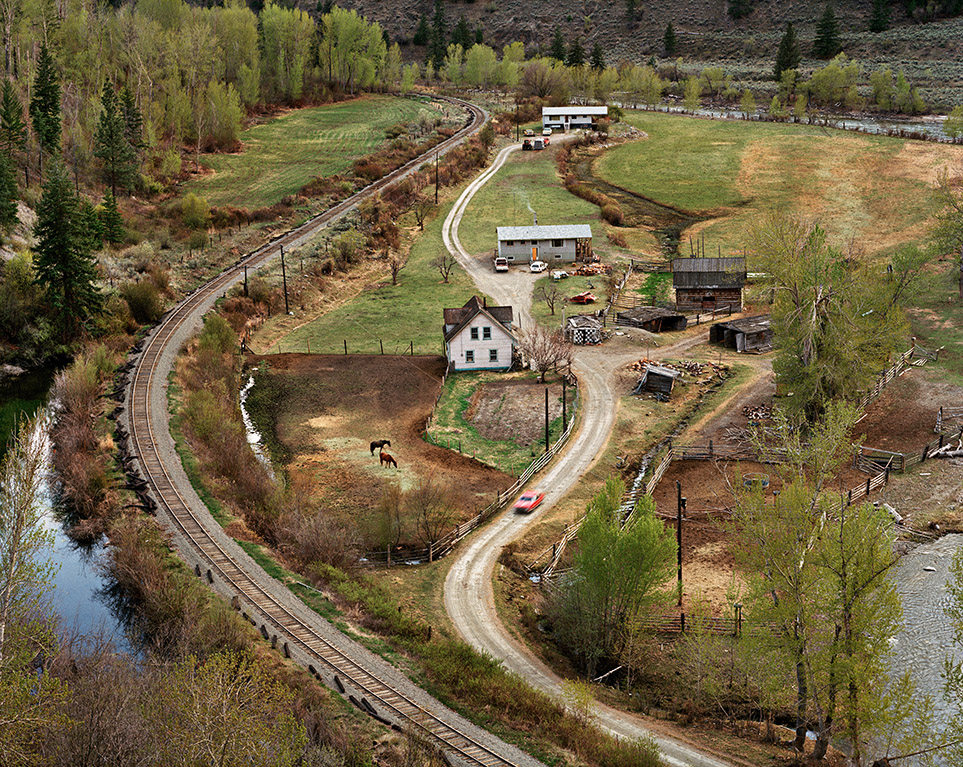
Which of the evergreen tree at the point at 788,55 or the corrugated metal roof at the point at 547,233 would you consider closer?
the corrugated metal roof at the point at 547,233

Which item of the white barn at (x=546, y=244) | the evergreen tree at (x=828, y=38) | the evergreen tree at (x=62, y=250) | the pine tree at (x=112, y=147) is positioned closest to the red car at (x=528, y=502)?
the evergreen tree at (x=62, y=250)

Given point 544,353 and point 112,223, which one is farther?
point 112,223

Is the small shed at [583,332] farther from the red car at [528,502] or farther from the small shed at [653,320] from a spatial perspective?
the red car at [528,502]

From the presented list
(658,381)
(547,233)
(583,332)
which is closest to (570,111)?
(547,233)

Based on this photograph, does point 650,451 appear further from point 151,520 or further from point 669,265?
point 669,265

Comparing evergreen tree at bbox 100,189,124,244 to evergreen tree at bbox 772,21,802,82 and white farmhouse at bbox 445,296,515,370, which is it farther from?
evergreen tree at bbox 772,21,802,82

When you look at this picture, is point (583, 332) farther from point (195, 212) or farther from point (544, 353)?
point (195, 212)

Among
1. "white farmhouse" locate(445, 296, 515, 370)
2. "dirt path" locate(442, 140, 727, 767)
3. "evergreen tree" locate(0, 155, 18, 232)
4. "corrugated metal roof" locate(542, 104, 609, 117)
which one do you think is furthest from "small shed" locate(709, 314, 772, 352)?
"corrugated metal roof" locate(542, 104, 609, 117)
